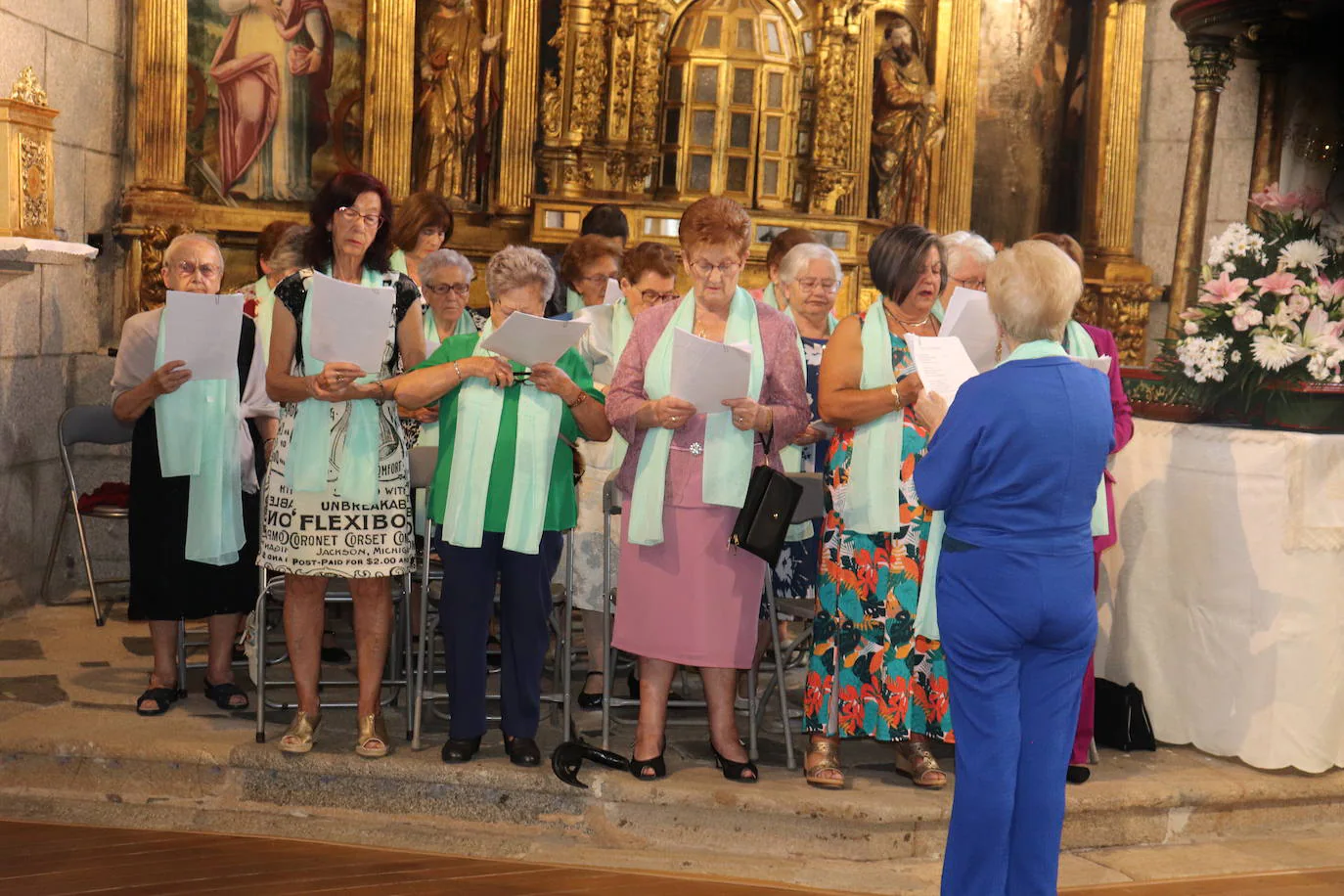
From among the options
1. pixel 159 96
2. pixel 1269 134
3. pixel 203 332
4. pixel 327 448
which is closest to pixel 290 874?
pixel 327 448

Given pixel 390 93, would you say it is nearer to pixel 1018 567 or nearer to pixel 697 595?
pixel 697 595

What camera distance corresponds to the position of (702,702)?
5344 mm

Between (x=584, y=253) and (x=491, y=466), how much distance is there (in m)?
1.64

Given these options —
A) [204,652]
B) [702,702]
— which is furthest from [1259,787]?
[204,652]

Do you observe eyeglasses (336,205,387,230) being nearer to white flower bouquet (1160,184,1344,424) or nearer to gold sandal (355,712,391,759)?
gold sandal (355,712,391,759)

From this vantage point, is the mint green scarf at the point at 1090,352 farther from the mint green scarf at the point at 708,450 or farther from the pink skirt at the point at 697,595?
the pink skirt at the point at 697,595

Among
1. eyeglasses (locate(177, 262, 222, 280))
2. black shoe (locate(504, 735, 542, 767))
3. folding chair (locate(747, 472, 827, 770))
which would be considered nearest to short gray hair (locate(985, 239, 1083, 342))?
folding chair (locate(747, 472, 827, 770))

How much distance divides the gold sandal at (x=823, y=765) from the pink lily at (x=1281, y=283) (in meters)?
2.24

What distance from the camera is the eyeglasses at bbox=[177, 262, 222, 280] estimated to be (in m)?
5.30

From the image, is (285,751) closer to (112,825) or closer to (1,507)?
(112,825)

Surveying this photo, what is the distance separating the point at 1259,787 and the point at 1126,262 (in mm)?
6555

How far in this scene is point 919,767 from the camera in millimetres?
4875

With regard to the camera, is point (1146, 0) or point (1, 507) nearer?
point (1, 507)

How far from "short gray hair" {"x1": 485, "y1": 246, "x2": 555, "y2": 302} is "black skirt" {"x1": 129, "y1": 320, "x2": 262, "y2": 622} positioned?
5.12ft
